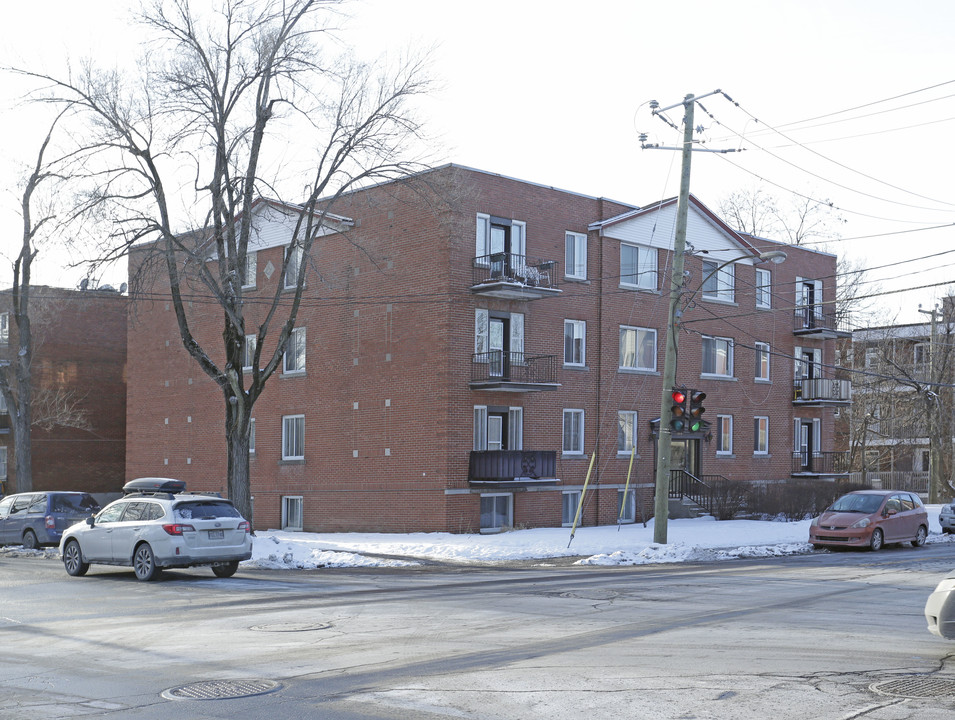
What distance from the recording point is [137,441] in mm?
43938

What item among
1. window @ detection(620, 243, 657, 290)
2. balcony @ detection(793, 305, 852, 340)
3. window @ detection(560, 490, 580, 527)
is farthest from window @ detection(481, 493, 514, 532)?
balcony @ detection(793, 305, 852, 340)

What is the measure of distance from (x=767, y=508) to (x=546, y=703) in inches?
1156

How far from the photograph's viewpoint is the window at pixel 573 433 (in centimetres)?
3503

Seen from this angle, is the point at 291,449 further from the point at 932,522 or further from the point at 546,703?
the point at 546,703

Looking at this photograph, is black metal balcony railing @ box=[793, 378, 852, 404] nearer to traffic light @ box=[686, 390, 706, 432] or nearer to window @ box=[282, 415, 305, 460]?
window @ box=[282, 415, 305, 460]

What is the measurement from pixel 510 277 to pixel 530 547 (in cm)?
934

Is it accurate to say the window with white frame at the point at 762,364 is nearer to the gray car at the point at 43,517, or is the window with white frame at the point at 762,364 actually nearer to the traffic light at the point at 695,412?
the traffic light at the point at 695,412

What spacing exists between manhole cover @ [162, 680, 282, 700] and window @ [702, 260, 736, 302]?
32.7 metres

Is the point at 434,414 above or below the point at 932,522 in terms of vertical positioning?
above

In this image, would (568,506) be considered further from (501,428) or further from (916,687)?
(916,687)

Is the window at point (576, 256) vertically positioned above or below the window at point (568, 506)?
above

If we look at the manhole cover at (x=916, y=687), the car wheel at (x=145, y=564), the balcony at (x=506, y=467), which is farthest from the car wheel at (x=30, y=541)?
the manhole cover at (x=916, y=687)

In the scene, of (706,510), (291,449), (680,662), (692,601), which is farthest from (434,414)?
(680,662)

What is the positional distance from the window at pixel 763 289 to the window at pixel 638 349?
7.15 meters
